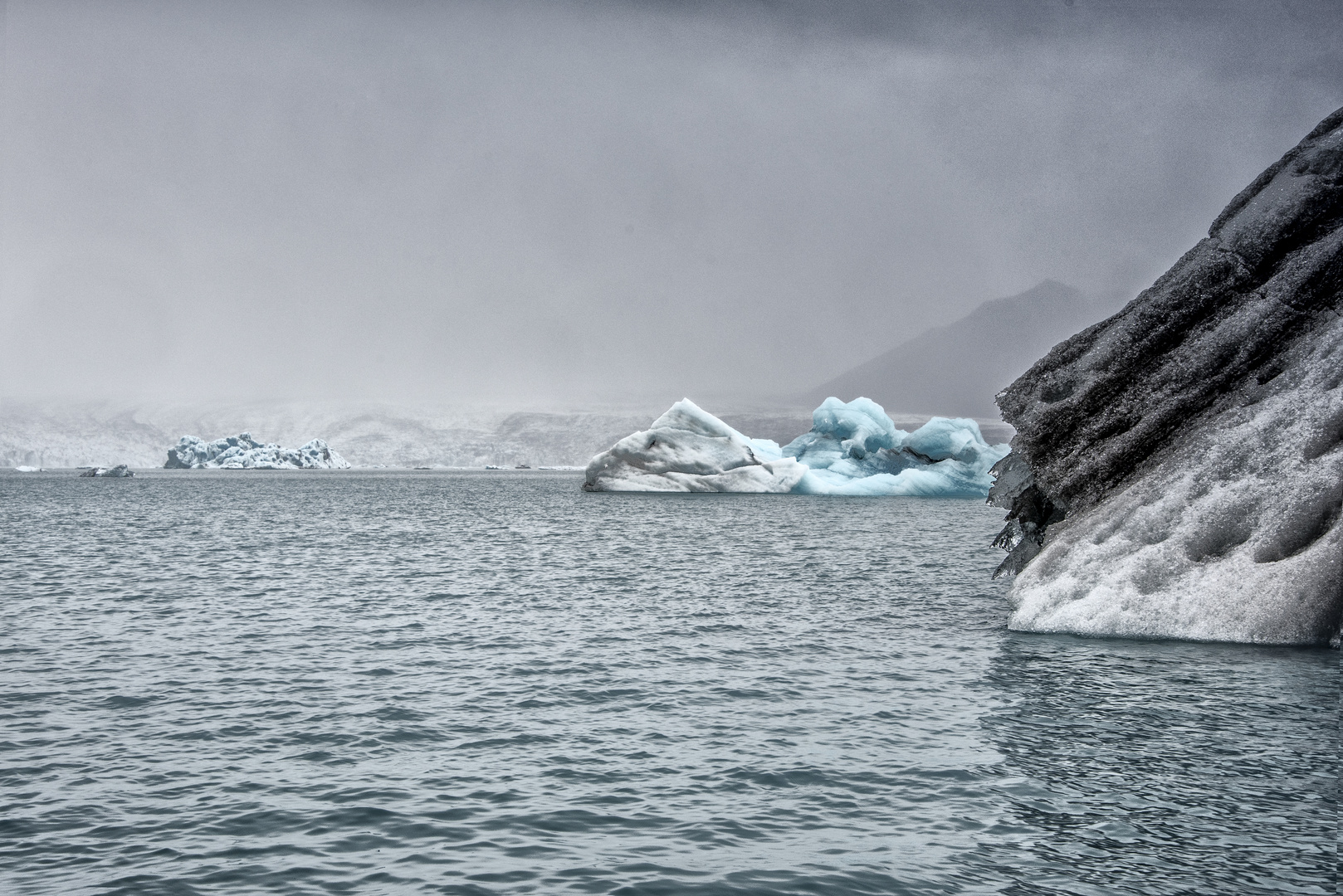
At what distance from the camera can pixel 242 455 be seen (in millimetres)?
169000

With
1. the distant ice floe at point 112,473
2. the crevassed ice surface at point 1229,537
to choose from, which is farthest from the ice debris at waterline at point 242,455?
the crevassed ice surface at point 1229,537

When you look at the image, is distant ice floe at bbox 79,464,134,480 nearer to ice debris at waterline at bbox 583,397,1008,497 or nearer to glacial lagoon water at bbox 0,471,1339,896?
ice debris at waterline at bbox 583,397,1008,497

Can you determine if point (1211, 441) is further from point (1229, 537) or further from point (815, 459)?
point (815, 459)

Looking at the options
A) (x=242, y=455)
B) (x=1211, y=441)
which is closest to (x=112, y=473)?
(x=242, y=455)

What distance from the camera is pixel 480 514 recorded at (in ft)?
206

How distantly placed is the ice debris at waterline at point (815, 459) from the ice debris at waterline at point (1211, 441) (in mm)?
53637

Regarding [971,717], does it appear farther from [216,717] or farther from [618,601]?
[618,601]

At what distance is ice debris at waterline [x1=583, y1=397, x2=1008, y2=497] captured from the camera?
75938 millimetres

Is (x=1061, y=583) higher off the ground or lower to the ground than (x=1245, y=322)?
lower

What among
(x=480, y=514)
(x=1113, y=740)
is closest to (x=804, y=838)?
(x=1113, y=740)

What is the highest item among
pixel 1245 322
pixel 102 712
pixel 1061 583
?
pixel 1245 322

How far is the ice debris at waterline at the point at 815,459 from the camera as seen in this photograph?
75938 millimetres

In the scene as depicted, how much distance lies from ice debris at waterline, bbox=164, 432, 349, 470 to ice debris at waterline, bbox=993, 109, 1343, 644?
16323 cm

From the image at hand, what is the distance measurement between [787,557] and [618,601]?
11.9m
